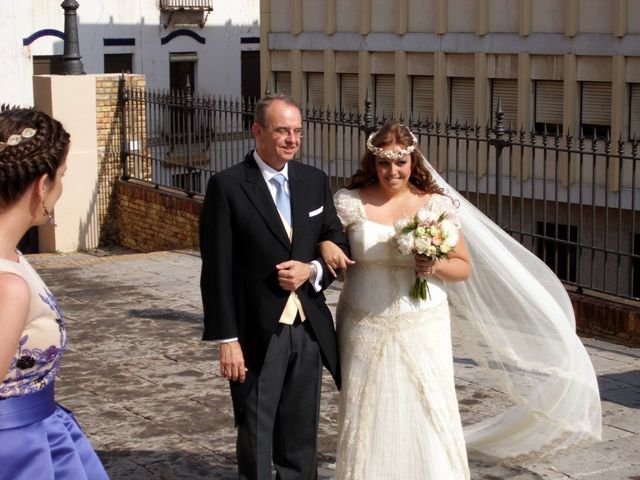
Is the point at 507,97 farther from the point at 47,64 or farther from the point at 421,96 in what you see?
the point at 47,64

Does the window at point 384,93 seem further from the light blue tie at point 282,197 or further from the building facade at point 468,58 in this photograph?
the light blue tie at point 282,197

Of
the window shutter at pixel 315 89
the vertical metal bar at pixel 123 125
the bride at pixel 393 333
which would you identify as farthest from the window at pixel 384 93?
the bride at pixel 393 333

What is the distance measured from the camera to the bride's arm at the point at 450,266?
19.1 ft

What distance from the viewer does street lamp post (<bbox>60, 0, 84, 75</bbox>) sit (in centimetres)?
1833

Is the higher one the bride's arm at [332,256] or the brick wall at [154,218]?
the bride's arm at [332,256]

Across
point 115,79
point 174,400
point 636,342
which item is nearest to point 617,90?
point 115,79

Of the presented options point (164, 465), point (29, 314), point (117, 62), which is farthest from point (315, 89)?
point (29, 314)

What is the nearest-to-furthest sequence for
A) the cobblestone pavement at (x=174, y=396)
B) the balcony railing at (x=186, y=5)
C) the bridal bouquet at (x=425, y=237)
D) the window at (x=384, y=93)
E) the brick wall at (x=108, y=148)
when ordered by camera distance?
the bridal bouquet at (x=425, y=237) → the cobblestone pavement at (x=174, y=396) → the brick wall at (x=108, y=148) → the window at (x=384, y=93) → the balcony railing at (x=186, y=5)

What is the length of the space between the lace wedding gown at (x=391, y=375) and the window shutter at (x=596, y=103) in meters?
21.7

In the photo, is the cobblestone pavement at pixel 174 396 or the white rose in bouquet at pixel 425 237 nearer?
the white rose in bouquet at pixel 425 237

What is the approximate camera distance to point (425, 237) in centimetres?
568

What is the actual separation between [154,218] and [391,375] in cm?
1216

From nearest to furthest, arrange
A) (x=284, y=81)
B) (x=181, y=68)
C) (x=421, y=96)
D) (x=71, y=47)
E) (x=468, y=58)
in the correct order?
(x=71, y=47) < (x=468, y=58) < (x=421, y=96) < (x=284, y=81) < (x=181, y=68)

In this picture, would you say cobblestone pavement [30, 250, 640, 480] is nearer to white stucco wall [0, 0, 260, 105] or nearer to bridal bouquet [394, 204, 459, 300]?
bridal bouquet [394, 204, 459, 300]
